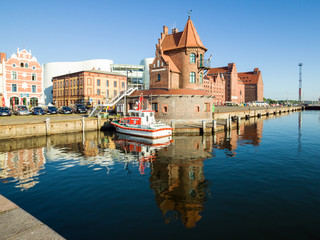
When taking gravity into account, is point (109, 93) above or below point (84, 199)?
above

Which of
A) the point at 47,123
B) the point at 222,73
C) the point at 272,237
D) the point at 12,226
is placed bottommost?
the point at 272,237

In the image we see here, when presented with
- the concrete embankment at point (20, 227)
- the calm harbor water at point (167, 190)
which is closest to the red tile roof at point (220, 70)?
the calm harbor water at point (167, 190)

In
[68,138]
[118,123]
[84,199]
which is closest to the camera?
[84,199]

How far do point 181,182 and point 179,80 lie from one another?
97.3 feet

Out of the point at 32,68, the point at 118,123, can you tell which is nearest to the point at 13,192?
the point at 118,123

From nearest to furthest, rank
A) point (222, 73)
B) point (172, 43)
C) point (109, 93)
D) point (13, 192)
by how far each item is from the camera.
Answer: point (13, 192)
point (172, 43)
point (109, 93)
point (222, 73)

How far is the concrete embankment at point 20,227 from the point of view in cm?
591

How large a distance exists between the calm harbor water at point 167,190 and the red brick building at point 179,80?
47.5 feet

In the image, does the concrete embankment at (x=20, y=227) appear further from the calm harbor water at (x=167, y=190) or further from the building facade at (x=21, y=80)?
the building facade at (x=21, y=80)

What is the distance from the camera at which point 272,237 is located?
8117 millimetres

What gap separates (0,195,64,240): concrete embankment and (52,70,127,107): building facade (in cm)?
5439

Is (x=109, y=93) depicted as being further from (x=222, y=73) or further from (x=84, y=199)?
(x=222, y=73)

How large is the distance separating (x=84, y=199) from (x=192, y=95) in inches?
1116

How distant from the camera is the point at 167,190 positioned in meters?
12.4
